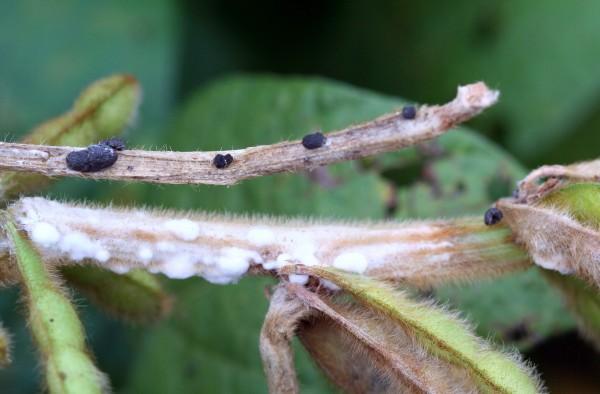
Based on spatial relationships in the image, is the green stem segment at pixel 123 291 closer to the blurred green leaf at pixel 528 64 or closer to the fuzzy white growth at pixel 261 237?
the fuzzy white growth at pixel 261 237

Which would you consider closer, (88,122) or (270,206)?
(88,122)

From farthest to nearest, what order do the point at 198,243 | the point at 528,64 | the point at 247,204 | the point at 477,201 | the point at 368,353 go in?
the point at 528,64 < the point at 247,204 < the point at 477,201 < the point at 198,243 < the point at 368,353

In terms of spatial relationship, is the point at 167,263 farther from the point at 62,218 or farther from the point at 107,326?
the point at 107,326

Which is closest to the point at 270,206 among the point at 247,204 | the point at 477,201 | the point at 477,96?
the point at 247,204

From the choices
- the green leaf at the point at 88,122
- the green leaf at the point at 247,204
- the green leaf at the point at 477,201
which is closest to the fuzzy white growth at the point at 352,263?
the green leaf at the point at 88,122

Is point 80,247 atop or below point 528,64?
below

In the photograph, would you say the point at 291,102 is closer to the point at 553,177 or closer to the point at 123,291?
the point at 123,291
